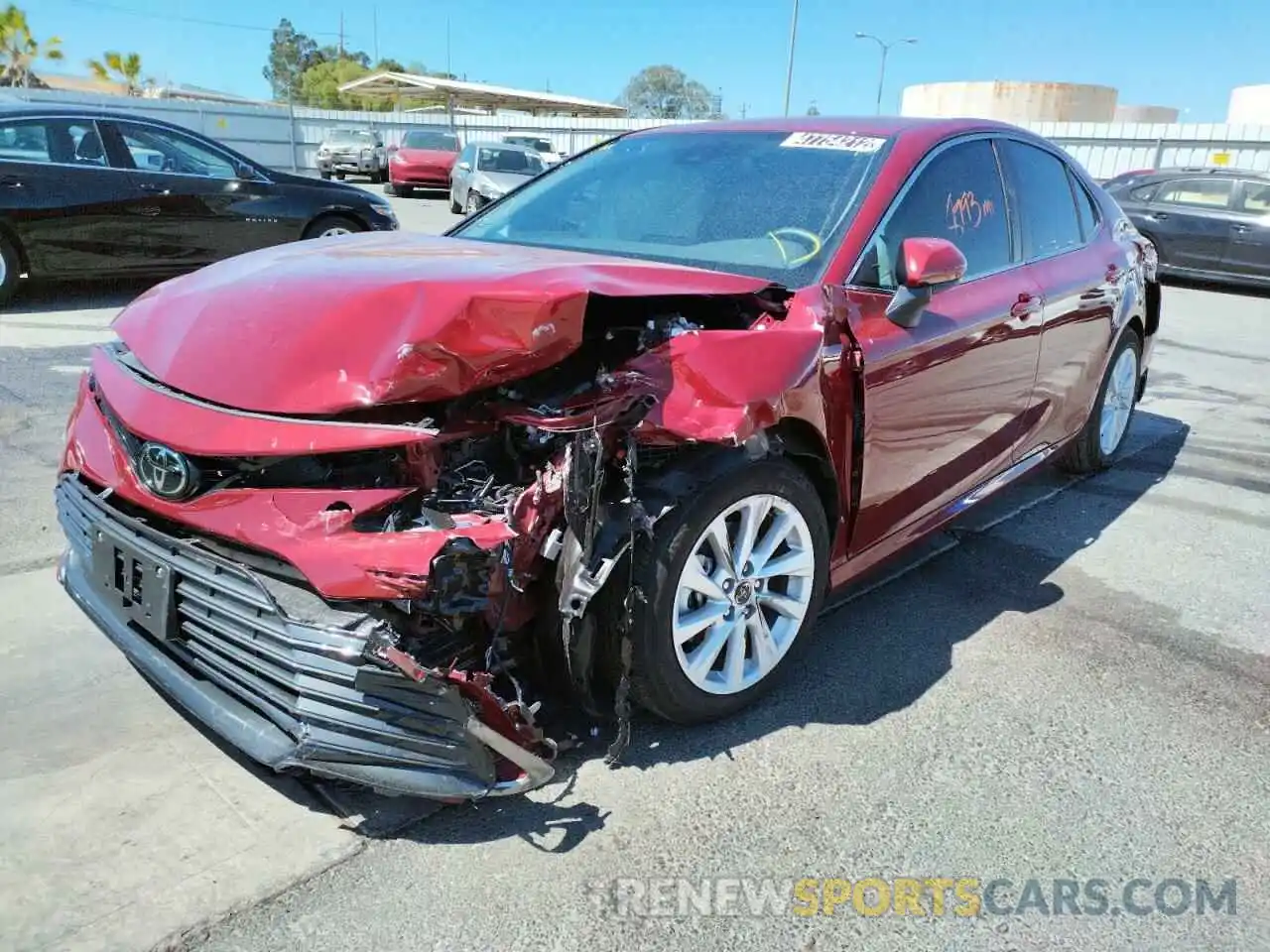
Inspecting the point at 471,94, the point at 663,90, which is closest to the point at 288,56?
the point at 663,90

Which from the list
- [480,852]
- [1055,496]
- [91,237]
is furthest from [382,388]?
[91,237]

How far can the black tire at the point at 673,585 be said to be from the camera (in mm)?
2398

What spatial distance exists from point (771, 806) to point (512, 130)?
34.9 m

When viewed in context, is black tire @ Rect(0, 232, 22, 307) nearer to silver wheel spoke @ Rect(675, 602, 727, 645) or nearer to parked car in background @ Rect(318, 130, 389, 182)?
silver wheel spoke @ Rect(675, 602, 727, 645)

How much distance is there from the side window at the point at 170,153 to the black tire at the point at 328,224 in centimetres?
84

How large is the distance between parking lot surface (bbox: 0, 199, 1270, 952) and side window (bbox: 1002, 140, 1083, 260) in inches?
56.6

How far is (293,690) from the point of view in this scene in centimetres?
210

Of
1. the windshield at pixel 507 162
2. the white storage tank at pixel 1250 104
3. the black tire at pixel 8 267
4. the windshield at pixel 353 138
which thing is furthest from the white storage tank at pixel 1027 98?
the black tire at pixel 8 267

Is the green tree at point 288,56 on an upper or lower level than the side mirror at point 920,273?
upper

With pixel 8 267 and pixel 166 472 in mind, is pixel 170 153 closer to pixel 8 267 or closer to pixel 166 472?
pixel 8 267

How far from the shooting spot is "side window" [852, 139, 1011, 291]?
3.09 metres

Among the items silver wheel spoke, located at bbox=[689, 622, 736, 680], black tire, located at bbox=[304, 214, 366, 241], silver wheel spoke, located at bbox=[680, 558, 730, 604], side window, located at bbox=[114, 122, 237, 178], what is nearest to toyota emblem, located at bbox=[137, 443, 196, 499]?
silver wheel spoke, located at bbox=[680, 558, 730, 604]

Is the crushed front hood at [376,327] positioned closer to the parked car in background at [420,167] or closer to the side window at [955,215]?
the side window at [955,215]

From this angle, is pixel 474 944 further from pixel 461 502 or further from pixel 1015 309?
pixel 1015 309
